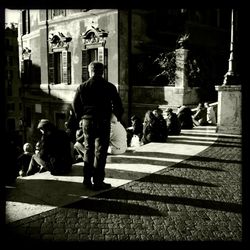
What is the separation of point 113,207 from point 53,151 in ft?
5.98

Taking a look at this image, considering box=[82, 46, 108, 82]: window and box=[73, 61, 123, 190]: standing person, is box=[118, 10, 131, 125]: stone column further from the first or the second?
box=[73, 61, 123, 190]: standing person

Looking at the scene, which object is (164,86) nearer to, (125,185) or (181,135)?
(181,135)

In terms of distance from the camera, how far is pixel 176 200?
14.7ft

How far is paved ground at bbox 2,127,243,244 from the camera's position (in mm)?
3445

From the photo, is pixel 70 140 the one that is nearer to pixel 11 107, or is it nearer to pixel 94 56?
pixel 94 56

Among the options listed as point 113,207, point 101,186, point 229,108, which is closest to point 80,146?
point 101,186

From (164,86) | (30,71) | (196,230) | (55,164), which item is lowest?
(196,230)

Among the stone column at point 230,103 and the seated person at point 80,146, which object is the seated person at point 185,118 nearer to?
the stone column at point 230,103

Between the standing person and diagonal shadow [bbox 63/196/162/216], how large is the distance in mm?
467

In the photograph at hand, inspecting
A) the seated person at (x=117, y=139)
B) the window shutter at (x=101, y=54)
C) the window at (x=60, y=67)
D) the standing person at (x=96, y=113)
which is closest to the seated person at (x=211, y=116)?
the window shutter at (x=101, y=54)

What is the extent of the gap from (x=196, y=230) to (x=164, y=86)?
40.3ft

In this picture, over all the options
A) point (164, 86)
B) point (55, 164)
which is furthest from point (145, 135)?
point (164, 86)

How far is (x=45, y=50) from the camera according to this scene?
2081 cm

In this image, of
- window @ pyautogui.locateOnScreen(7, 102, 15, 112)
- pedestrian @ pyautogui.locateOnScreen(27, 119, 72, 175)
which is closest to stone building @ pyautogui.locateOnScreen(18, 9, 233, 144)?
pedestrian @ pyautogui.locateOnScreen(27, 119, 72, 175)
